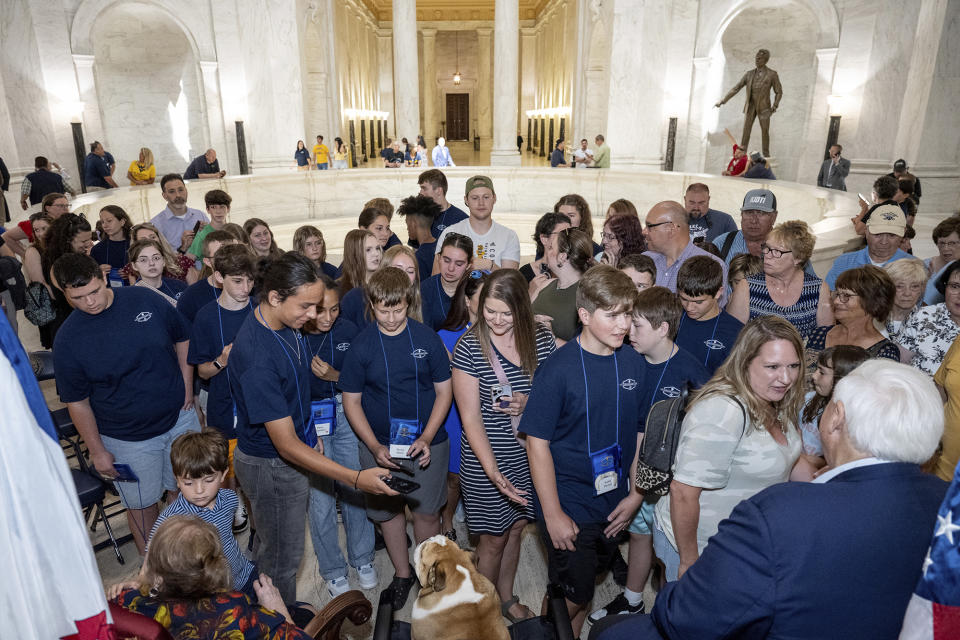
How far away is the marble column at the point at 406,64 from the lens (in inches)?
647

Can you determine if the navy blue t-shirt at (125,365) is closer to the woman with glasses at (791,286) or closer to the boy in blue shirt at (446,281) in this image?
the boy in blue shirt at (446,281)

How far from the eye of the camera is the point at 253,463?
9.09 feet

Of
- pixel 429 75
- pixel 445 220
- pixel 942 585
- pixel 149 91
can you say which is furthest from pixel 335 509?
pixel 429 75

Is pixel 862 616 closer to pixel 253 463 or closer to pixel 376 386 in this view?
A: pixel 376 386

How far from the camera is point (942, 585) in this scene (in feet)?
3.10

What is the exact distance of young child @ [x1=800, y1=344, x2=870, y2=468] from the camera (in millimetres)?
2566

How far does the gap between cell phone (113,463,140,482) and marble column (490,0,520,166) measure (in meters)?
14.9

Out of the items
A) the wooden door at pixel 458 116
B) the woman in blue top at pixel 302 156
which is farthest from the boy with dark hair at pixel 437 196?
the wooden door at pixel 458 116

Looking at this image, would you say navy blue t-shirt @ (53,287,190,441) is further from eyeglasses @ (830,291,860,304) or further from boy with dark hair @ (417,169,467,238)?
eyeglasses @ (830,291,860,304)

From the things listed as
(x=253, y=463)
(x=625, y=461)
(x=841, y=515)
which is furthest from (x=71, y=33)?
(x=841, y=515)

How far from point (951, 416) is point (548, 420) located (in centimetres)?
180

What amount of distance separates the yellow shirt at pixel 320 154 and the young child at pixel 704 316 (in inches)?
553

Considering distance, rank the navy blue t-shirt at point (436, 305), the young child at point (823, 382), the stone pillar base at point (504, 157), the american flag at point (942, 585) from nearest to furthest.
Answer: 1. the american flag at point (942, 585)
2. the young child at point (823, 382)
3. the navy blue t-shirt at point (436, 305)
4. the stone pillar base at point (504, 157)

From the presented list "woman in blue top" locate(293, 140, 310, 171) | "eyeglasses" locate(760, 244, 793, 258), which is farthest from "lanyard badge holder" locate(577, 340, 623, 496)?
"woman in blue top" locate(293, 140, 310, 171)
